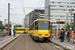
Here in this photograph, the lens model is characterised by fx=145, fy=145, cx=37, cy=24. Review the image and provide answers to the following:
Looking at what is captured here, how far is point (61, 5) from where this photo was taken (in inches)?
3071

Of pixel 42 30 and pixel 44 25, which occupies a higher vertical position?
pixel 44 25

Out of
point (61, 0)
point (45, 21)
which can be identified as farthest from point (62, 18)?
point (45, 21)

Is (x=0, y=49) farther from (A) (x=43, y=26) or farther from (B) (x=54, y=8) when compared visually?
(B) (x=54, y=8)

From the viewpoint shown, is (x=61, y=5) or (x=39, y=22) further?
(x=61, y=5)

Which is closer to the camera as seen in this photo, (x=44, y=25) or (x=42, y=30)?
(x=42, y=30)

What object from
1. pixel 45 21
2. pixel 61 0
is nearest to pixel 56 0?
pixel 61 0

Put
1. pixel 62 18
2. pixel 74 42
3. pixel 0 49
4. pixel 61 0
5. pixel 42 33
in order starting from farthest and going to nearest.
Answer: pixel 62 18
pixel 61 0
pixel 42 33
pixel 74 42
pixel 0 49

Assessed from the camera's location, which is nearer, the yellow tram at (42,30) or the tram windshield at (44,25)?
the yellow tram at (42,30)

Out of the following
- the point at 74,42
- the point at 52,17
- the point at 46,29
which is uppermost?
the point at 52,17

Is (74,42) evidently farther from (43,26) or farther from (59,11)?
(59,11)

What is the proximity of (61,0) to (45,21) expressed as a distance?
196 ft

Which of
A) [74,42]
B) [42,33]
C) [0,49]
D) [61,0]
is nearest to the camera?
[0,49]

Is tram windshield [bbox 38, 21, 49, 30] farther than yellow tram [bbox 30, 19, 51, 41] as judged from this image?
Yes

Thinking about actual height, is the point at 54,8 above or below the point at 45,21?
above
